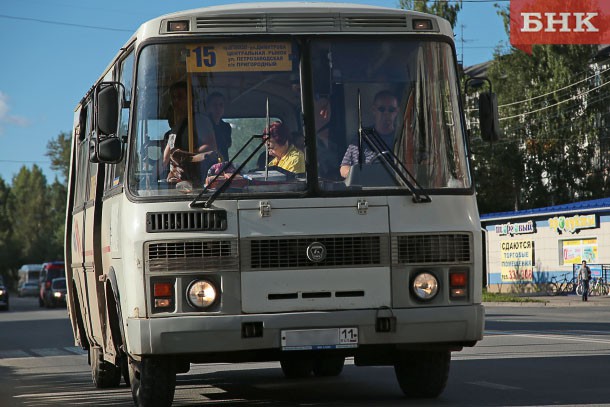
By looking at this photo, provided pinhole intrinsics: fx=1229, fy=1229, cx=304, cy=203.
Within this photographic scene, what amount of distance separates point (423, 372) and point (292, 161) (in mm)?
2515

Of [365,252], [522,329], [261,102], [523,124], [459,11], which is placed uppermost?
[459,11]

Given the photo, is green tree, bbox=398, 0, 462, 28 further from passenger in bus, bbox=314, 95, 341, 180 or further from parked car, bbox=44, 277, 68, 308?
passenger in bus, bbox=314, 95, 341, 180

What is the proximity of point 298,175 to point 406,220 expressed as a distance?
0.87 metres

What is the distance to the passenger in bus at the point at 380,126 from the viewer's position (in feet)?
30.1

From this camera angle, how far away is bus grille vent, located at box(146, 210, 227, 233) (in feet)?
29.2

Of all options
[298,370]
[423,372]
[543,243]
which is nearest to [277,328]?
[423,372]

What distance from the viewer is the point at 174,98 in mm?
9141

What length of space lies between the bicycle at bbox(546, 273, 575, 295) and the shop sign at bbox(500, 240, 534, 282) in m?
2.28

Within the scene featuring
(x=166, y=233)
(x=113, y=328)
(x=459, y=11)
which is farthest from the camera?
(x=459, y=11)

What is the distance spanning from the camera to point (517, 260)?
5947cm

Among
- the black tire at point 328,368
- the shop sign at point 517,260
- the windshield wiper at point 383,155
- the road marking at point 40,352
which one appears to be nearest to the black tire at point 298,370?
the black tire at point 328,368

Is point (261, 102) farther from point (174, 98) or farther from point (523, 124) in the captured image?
point (523, 124)

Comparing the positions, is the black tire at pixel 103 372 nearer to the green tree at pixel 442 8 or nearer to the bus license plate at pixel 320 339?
the bus license plate at pixel 320 339

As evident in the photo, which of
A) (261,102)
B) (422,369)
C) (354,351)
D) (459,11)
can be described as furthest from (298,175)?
(459,11)
